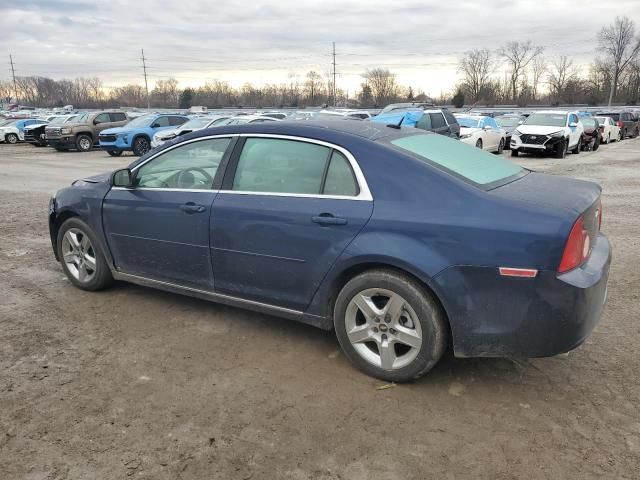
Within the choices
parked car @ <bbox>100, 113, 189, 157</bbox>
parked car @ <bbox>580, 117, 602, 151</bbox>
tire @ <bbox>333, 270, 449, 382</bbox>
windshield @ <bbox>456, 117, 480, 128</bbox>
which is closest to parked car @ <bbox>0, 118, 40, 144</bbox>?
parked car @ <bbox>100, 113, 189, 157</bbox>

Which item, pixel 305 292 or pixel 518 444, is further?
pixel 305 292

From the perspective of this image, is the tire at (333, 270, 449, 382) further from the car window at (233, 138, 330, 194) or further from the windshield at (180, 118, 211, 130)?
the windshield at (180, 118, 211, 130)

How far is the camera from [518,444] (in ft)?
9.45

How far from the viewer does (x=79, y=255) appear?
520cm

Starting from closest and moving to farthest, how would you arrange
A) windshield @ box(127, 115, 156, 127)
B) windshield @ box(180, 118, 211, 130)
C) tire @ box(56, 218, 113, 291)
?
tire @ box(56, 218, 113, 291) → windshield @ box(180, 118, 211, 130) → windshield @ box(127, 115, 156, 127)

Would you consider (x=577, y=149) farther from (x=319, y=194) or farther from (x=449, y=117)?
(x=319, y=194)

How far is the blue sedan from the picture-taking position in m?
3.06

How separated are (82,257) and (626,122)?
3710 cm

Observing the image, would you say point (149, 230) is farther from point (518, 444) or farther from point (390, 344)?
point (518, 444)

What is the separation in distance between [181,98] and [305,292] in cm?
9637

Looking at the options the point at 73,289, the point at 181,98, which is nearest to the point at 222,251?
the point at 73,289

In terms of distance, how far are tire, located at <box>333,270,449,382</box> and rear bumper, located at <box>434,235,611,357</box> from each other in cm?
13

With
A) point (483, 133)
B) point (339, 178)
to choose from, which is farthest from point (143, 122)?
point (339, 178)

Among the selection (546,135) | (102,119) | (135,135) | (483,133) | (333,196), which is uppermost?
(102,119)
